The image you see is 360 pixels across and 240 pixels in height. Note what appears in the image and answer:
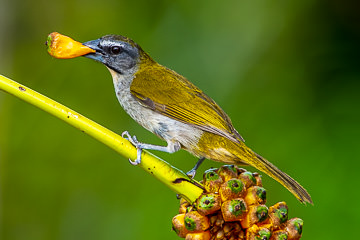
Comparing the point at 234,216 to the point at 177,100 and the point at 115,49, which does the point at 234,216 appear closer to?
the point at 177,100

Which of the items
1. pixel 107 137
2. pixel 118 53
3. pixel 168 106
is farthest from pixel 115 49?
pixel 107 137

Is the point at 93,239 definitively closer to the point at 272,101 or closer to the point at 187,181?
the point at 272,101

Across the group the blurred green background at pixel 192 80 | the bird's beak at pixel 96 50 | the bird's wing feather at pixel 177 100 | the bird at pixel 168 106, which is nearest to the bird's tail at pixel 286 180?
the bird at pixel 168 106

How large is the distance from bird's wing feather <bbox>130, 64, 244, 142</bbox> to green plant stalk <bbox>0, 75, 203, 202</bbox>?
2.17 ft

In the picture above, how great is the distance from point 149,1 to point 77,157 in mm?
932

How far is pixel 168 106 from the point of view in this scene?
2.44 metres

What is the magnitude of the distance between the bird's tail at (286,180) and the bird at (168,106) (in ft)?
0.30

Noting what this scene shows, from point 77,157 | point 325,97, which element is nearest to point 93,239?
point 77,157

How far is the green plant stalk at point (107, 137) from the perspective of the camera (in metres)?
1.35

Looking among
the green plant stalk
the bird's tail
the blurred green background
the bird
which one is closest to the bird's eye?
the bird

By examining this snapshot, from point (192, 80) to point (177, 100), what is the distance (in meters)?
0.60

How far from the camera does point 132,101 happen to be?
2.52 metres

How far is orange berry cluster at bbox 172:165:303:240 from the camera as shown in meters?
1.52

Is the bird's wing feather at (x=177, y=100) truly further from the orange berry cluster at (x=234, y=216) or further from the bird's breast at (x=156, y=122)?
the orange berry cluster at (x=234, y=216)
